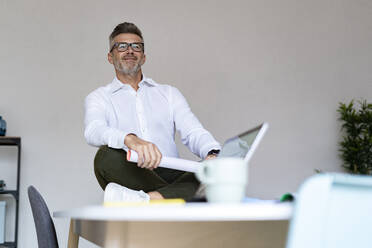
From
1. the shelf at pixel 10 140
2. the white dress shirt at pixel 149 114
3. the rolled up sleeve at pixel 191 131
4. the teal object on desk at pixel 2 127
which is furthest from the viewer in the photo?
the teal object on desk at pixel 2 127

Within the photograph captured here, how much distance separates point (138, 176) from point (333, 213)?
1.34 meters

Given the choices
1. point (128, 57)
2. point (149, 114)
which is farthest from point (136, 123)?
point (128, 57)

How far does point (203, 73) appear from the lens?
3992 millimetres

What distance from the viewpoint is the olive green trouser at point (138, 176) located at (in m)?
1.80

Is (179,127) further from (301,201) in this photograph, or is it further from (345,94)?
(345,94)

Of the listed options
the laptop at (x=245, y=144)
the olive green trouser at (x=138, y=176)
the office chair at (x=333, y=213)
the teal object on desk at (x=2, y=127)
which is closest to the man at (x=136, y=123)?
the olive green trouser at (x=138, y=176)

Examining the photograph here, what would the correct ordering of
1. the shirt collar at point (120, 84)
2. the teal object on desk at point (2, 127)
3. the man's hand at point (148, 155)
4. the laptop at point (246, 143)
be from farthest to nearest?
the teal object on desk at point (2, 127), the shirt collar at point (120, 84), the man's hand at point (148, 155), the laptop at point (246, 143)

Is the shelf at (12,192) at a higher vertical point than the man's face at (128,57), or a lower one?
lower

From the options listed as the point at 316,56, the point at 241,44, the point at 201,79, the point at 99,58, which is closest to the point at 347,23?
the point at 316,56

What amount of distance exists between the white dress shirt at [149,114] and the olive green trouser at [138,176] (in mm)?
249

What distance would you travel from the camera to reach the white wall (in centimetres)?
375

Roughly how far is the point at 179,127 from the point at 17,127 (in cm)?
180

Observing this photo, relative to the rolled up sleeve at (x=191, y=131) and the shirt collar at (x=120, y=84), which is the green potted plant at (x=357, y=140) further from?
the shirt collar at (x=120, y=84)

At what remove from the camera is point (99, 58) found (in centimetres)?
385
